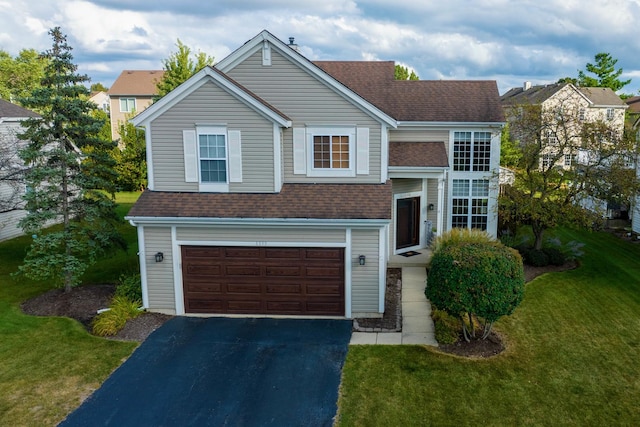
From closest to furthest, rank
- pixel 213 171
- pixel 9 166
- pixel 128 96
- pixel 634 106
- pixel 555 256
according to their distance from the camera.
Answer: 1. pixel 213 171
2. pixel 555 256
3. pixel 9 166
4. pixel 128 96
5. pixel 634 106

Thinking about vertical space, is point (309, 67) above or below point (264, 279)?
above

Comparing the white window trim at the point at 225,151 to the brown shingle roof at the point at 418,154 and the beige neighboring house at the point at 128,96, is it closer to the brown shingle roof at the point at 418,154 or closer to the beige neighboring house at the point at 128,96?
the brown shingle roof at the point at 418,154

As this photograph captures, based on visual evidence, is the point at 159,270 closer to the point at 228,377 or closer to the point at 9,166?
the point at 228,377

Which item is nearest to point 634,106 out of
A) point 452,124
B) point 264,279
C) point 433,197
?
point 452,124

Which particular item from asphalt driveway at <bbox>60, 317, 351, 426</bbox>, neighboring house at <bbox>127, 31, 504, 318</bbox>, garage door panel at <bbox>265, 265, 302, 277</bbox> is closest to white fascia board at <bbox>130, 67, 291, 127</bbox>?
neighboring house at <bbox>127, 31, 504, 318</bbox>

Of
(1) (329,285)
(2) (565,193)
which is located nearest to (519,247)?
(2) (565,193)

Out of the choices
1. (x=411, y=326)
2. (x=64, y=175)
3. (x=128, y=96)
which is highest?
(x=128, y=96)

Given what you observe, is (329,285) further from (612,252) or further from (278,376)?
(612,252)
